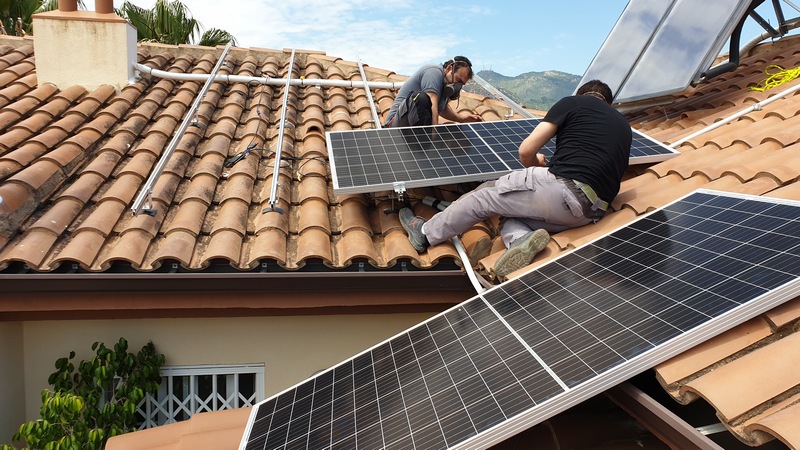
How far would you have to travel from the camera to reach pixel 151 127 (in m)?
7.30

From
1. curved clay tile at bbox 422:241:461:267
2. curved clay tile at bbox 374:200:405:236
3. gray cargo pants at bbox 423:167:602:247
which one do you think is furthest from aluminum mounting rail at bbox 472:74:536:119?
curved clay tile at bbox 422:241:461:267

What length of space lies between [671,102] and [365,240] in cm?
489

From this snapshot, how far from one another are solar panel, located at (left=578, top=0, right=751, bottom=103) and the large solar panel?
1.76 meters

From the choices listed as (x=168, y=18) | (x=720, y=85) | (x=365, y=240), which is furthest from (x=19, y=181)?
(x=168, y=18)

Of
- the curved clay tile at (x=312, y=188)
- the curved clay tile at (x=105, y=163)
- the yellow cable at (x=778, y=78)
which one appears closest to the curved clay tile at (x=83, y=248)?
the curved clay tile at (x=105, y=163)

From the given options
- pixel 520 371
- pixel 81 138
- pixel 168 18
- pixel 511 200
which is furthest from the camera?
pixel 168 18

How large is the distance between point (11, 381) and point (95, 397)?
86 centimetres

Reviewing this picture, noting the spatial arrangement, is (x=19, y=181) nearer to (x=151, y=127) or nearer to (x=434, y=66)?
(x=151, y=127)

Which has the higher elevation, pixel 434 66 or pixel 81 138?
pixel 434 66

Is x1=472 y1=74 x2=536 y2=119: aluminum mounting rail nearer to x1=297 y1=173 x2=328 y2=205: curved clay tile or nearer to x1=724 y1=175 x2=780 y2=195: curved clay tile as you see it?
x1=297 y1=173 x2=328 y2=205: curved clay tile

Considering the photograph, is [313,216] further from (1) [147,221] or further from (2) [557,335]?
(2) [557,335]

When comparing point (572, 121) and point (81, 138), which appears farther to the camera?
point (81, 138)

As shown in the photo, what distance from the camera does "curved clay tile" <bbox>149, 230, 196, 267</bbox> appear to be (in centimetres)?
466

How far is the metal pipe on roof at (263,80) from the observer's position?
8820mm
